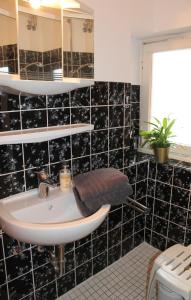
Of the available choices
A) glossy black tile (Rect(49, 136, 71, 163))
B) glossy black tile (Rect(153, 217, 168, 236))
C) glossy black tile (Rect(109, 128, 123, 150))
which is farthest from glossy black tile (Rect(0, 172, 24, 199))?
glossy black tile (Rect(153, 217, 168, 236))

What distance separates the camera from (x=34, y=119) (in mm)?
1378

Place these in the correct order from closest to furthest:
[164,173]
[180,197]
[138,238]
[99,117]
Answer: [99,117] < [180,197] < [164,173] < [138,238]

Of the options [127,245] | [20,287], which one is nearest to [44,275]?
[20,287]

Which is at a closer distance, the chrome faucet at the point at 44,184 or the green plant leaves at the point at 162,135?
the chrome faucet at the point at 44,184

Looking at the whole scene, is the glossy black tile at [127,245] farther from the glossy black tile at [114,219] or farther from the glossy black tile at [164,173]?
the glossy black tile at [164,173]

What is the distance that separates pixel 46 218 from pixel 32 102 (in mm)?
668

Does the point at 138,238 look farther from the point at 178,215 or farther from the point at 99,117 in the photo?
the point at 99,117

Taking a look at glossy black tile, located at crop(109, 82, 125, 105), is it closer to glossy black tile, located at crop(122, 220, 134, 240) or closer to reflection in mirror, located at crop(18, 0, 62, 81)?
reflection in mirror, located at crop(18, 0, 62, 81)

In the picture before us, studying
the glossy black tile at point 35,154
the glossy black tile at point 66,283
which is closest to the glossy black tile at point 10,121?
the glossy black tile at point 35,154

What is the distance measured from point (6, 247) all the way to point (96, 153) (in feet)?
2.69

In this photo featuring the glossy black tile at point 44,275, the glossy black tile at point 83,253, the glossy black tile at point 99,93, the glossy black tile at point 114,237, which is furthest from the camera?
the glossy black tile at point 114,237

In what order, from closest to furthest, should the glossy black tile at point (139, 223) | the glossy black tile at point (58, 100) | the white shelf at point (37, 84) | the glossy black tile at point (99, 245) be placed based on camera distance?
the white shelf at point (37, 84) < the glossy black tile at point (58, 100) < the glossy black tile at point (99, 245) < the glossy black tile at point (139, 223)

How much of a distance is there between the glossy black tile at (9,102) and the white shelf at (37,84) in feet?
0.36

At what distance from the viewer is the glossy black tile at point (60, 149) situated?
4.87 feet
